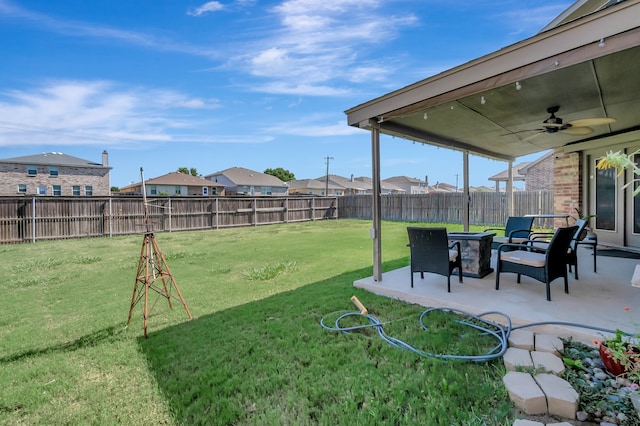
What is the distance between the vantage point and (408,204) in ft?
58.5

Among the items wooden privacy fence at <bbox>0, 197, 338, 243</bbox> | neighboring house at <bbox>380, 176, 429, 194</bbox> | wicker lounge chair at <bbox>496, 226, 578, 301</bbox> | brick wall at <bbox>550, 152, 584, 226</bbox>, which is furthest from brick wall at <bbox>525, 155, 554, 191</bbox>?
neighboring house at <bbox>380, 176, 429, 194</bbox>

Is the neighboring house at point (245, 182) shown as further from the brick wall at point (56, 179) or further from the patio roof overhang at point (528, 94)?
the patio roof overhang at point (528, 94)

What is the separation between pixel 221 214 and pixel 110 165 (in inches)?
687

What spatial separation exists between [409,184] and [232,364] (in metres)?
55.7

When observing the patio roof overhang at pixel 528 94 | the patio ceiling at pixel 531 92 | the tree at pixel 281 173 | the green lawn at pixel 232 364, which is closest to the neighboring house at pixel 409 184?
the tree at pixel 281 173

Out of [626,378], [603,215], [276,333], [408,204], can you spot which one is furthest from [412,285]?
[408,204]

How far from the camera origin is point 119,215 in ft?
42.5

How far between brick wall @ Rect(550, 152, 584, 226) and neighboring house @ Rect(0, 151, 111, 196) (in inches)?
1192

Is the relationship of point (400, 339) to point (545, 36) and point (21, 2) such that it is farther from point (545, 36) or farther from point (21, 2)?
point (21, 2)

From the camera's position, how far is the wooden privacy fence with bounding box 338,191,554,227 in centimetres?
1320

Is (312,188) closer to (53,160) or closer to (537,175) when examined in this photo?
(53,160)

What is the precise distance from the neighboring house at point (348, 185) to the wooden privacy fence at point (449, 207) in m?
27.0

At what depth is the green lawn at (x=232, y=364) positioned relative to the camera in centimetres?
194

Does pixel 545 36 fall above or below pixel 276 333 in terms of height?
above
